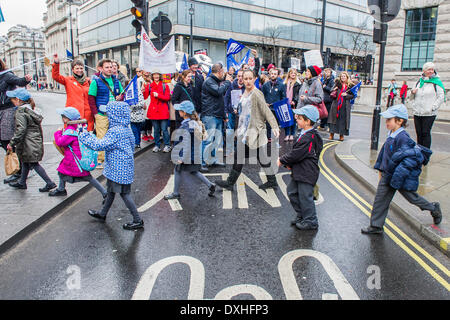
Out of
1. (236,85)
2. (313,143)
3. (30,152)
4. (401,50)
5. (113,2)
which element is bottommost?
(30,152)

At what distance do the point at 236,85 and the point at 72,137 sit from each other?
595 centimetres

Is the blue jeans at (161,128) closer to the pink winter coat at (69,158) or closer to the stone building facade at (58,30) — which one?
the pink winter coat at (69,158)

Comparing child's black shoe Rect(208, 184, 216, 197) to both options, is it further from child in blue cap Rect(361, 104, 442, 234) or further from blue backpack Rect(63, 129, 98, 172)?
child in blue cap Rect(361, 104, 442, 234)

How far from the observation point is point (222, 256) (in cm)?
386

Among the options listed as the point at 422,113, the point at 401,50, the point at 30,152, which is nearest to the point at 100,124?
the point at 30,152

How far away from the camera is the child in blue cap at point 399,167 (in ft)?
13.3

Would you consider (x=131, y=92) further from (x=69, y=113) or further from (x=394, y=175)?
(x=394, y=175)

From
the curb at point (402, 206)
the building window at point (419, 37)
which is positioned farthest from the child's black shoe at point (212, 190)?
the building window at point (419, 37)

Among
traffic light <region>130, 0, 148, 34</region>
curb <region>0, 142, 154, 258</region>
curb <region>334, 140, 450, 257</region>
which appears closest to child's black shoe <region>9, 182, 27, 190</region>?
curb <region>0, 142, 154, 258</region>

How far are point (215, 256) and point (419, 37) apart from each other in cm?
2165

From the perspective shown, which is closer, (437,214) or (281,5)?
(437,214)

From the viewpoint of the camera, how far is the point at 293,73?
10.9m

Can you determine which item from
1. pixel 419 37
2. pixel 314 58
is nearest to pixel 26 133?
pixel 314 58
